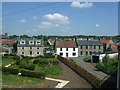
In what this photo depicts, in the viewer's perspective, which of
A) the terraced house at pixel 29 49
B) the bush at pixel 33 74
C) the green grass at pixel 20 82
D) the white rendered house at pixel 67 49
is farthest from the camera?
the white rendered house at pixel 67 49

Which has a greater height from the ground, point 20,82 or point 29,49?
→ point 29,49

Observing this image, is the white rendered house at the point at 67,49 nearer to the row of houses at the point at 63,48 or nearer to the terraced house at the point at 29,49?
the row of houses at the point at 63,48

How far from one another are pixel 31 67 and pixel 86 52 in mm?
28105

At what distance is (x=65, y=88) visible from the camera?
61.6 feet

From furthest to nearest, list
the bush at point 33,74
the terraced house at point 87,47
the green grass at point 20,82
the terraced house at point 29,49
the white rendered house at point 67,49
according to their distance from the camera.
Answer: the terraced house at point 87,47
the white rendered house at point 67,49
the terraced house at point 29,49
the bush at point 33,74
the green grass at point 20,82

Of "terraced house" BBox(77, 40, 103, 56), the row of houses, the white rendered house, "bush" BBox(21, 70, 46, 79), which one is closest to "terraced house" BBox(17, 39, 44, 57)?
the row of houses

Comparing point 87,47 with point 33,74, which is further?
point 87,47

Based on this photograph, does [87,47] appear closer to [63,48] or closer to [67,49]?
[67,49]

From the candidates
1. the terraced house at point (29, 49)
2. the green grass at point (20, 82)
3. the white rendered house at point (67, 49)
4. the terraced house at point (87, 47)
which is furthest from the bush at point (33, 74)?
the terraced house at point (87, 47)

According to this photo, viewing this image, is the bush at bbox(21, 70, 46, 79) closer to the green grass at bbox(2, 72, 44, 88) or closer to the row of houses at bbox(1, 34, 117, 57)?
the green grass at bbox(2, 72, 44, 88)

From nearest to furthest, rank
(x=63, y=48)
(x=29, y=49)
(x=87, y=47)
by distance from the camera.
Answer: (x=29, y=49), (x=63, y=48), (x=87, y=47)

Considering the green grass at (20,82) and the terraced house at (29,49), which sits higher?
the terraced house at (29,49)

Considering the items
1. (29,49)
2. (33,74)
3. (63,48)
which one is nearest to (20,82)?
(33,74)

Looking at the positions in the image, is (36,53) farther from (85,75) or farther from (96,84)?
(96,84)
